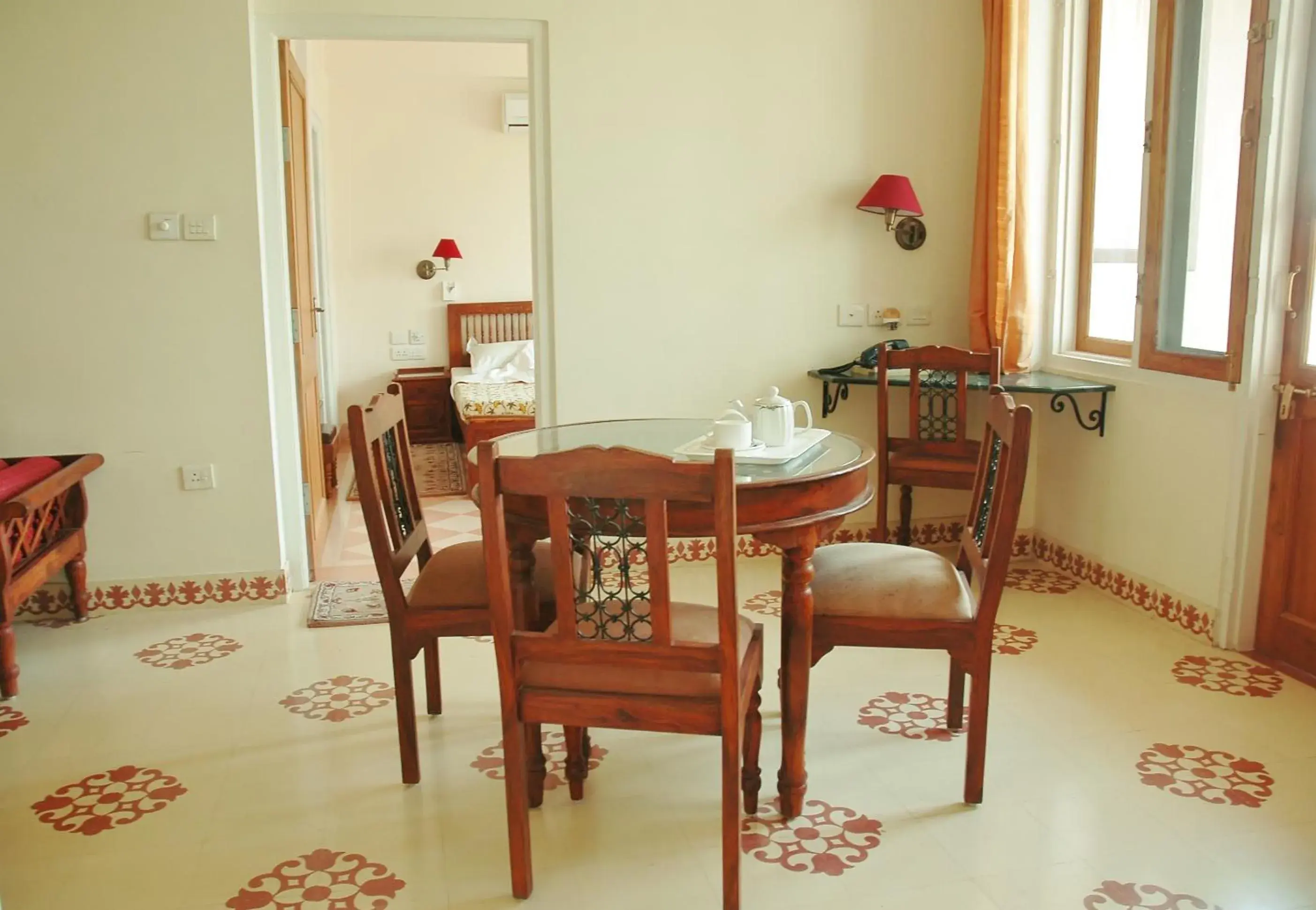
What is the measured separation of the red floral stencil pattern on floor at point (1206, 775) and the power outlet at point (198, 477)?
122 inches

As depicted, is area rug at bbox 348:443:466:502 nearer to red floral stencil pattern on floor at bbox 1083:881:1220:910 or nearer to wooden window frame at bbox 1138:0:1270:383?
wooden window frame at bbox 1138:0:1270:383

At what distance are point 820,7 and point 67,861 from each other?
3.71m

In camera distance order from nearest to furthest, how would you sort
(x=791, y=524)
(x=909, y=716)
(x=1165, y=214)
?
1. (x=791, y=524)
2. (x=909, y=716)
3. (x=1165, y=214)

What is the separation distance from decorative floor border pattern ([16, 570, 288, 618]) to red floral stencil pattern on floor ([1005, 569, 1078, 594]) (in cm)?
273

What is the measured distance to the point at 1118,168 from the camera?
13.0 ft

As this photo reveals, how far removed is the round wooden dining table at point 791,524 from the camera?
2.13m

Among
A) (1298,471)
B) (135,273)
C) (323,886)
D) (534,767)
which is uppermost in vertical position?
(135,273)

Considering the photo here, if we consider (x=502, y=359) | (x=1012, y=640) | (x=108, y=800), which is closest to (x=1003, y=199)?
(x=1012, y=640)

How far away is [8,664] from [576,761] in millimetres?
1803

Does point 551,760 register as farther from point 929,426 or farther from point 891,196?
point 891,196

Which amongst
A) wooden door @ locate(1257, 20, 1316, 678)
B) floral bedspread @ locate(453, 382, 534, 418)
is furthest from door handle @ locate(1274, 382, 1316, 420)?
floral bedspread @ locate(453, 382, 534, 418)

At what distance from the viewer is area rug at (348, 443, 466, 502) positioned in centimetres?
604

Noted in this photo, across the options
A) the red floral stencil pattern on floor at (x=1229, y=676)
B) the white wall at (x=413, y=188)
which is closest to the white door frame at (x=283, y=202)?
the red floral stencil pattern on floor at (x=1229, y=676)

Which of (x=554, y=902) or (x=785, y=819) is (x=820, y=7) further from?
(x=554, y=902)
